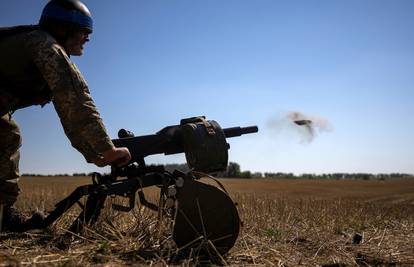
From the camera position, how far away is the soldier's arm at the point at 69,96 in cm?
421

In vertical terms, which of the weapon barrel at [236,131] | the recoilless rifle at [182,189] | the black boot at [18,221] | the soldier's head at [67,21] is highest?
the soldier's head at [67,21]

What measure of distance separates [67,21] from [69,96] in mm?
907

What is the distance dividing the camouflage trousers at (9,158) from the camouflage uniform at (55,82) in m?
0.59

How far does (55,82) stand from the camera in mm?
4215

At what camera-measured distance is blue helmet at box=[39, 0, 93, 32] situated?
465 centimetres

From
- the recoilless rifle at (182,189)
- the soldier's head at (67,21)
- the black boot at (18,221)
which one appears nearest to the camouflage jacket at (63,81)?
the soldier's head at (67,21)

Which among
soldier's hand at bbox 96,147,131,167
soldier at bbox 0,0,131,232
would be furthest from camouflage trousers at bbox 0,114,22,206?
soldier's hand at bbox 96,147,131,167

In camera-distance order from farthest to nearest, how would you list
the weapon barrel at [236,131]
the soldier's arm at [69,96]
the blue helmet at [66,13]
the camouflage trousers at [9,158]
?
the weapon barrel at [236,131]
the camouflage trousers at [9,158]
the blue helmet at [66,13]
the soldier's arm at [69,96]

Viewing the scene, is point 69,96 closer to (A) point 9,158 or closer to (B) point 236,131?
(A) point 9,158

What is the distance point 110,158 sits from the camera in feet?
14.3

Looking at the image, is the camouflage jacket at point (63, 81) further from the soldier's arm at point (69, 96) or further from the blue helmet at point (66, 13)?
the blue helmet at point (66, 13)

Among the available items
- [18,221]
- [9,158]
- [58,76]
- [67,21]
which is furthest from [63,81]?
[18,221]

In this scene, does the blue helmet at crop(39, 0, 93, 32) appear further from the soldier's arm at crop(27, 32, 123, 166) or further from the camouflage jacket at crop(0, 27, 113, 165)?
the soldier's arm at crop(27, 32, 123, 166)

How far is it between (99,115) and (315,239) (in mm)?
2947
